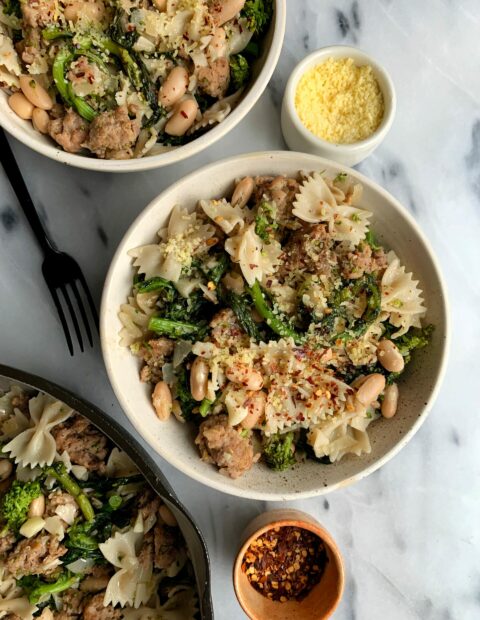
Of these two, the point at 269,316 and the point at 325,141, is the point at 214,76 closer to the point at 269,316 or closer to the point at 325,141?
the point at 325,141

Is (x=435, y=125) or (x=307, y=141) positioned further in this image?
(x=435, y=125)

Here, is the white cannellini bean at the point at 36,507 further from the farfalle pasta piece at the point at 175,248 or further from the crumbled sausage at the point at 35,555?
the farfalle pasta piece at the point at 175,248

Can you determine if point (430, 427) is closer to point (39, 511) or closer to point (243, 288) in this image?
point (243, 288)

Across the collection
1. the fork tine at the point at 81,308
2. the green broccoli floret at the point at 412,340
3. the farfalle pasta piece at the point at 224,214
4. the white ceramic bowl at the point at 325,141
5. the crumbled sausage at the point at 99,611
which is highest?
the white ceramic bowl at the point at 325,141

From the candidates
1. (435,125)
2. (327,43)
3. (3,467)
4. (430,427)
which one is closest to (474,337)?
(430,427)

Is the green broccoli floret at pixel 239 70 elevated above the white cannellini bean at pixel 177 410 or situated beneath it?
elevated above

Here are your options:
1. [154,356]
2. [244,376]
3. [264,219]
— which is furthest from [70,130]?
[244,376]

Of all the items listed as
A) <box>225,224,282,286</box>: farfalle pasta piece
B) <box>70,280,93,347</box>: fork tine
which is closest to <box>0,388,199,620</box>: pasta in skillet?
<box>70,280,93,347</box>: fork tine

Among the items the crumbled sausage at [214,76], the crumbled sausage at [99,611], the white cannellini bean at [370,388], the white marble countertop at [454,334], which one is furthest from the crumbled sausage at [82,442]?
the crumbled sausage at [214,76]
